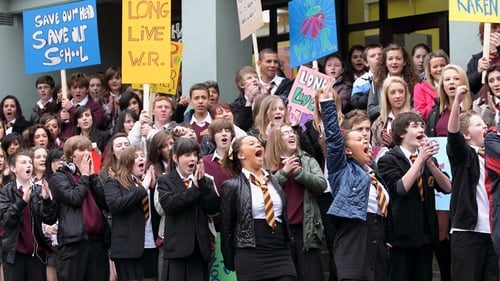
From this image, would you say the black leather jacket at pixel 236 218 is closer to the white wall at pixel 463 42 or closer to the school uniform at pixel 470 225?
the school uniform at pixel 470 225

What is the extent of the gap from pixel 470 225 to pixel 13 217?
216 inches

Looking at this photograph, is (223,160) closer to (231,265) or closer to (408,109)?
(231,265)

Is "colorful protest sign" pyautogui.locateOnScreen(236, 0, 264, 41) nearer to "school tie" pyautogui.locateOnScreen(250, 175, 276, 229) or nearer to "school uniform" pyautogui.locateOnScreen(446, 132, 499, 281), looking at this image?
"school tie" pyautogui.locateOnScreen(250, 175, 276, 229)

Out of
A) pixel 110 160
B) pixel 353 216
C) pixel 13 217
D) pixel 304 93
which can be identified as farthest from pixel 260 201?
pixel 13 217

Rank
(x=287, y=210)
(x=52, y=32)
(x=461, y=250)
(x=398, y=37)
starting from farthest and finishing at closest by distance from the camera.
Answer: (x=398, y=37) → (x=52, y=32) → (x=287, y=210) → (x=461, y=250)

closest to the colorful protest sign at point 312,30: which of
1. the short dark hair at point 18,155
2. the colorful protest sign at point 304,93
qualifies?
the colorful protest sign at point 304,93

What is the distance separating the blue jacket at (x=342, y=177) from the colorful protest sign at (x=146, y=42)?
3.54 m

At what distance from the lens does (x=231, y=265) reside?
940 centimetres

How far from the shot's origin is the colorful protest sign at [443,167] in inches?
396

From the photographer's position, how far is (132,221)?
35.3 ft

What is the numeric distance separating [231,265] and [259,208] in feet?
1.86

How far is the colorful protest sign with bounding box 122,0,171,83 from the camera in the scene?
12.2m

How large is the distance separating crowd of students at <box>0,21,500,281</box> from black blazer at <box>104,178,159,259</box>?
0.02 m

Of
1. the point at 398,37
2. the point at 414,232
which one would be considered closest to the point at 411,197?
the point at 414,232
